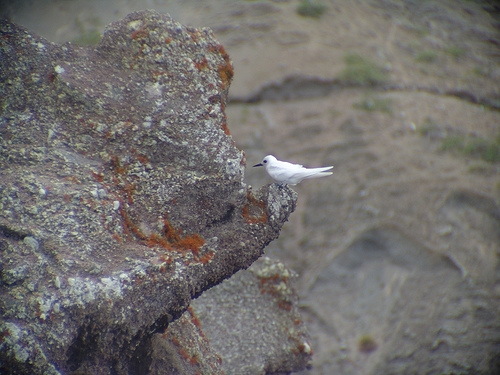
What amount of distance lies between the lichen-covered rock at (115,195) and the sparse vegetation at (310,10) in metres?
5.86

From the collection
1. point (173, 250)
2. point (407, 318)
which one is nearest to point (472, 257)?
point (407, 318)

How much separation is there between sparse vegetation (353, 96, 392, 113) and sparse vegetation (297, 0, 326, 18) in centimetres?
246

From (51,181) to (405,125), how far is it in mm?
6375

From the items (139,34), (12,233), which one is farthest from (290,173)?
(12,233)

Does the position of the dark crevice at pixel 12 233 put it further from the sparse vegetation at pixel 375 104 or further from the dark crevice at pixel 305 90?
the sparse vegetation at pixel 375 104

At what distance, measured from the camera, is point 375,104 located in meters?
7.29

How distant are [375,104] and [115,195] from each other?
6.03 m

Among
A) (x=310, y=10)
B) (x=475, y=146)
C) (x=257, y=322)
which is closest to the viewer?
(x=257, y=322)

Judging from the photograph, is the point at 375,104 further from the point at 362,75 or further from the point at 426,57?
the point at 426,57

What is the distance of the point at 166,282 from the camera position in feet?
7.84

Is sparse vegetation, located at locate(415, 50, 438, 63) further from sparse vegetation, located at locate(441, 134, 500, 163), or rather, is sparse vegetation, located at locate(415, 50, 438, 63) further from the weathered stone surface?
the weathered stone surface

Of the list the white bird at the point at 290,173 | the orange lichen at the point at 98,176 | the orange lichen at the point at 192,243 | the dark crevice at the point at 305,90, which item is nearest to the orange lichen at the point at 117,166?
the orange lichen at the point at 98,176

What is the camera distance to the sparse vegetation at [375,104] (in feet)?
23.8

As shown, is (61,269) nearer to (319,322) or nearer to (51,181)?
(51,181)
